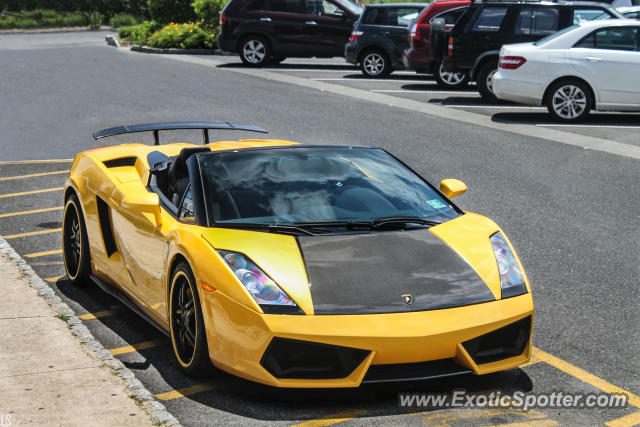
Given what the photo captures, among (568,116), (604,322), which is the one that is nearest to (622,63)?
(568,116)

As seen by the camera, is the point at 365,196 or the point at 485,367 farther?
the point at 365,196

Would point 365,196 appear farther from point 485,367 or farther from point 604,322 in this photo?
point 604,322

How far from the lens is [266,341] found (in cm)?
463

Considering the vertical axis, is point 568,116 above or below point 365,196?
below

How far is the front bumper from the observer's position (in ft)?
15.1

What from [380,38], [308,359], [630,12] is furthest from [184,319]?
[630,12]

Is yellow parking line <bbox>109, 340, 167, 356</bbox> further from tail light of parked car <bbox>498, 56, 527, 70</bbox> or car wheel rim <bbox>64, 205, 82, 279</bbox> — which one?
tail light of parked car <bbox>498, 56, 527, 70</bbox>

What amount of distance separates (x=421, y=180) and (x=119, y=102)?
513 inches

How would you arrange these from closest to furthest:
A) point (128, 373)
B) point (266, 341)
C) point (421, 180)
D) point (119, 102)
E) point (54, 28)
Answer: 1. point (266, 341)
2. point (128, 373)
3. point (421, 180)
4. point (119, 102)
5. point (54, 28)

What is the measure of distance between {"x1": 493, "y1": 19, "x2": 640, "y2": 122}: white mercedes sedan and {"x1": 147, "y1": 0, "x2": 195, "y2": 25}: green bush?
1987 centimetres

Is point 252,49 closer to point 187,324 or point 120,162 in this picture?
point 120,162

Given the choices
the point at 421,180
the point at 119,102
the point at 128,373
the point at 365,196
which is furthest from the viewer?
the point at 119,102

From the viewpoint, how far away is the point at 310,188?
5812 mm

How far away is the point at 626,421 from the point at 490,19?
48.6ft
